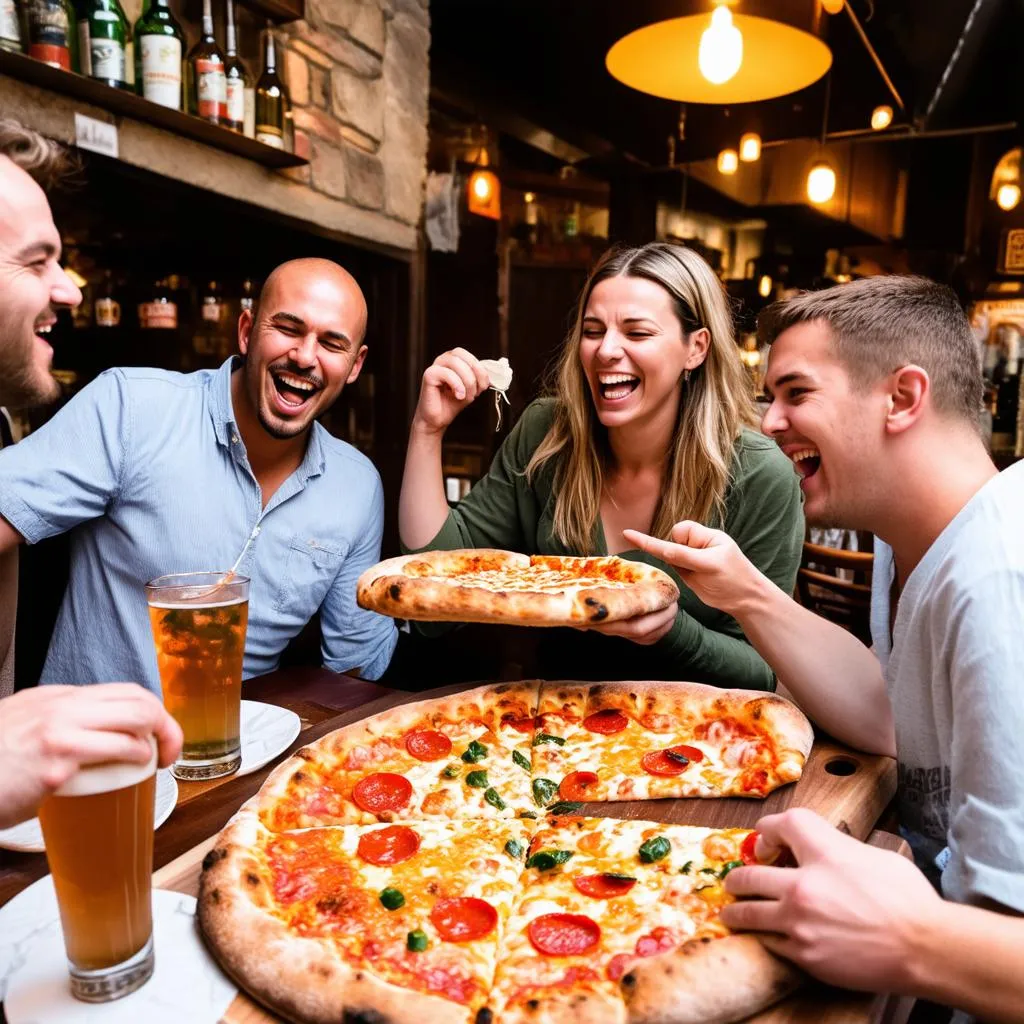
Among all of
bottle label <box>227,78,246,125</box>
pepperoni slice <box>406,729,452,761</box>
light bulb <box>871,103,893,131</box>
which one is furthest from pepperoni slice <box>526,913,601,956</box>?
light bulb <box>871,103,893,131</box>

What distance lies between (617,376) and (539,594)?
42.2 inches

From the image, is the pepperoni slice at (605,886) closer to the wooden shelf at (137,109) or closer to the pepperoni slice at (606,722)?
the pepperoni slice at (606,722)

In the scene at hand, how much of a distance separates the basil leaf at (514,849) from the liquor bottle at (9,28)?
328cm

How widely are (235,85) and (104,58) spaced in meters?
0.74

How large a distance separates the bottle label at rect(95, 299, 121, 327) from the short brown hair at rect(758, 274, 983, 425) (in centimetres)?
477

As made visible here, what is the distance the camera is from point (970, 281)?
12.3 m

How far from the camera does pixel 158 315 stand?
206 inches

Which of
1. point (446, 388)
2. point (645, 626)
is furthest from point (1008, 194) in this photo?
point (645, 626)

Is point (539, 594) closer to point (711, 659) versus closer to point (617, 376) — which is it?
point (711, 659)

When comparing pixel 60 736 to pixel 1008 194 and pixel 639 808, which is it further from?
pixel 1008 194

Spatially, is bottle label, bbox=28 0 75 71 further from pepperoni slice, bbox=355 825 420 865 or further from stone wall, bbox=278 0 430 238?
pepperoni slice, bbox=355 825 420 865

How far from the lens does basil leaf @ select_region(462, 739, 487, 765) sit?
6.88 feet

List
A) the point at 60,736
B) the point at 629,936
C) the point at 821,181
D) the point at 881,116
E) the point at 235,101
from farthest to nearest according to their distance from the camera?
the point at 821,181 < the point at 881,116 < the point at 235,101 < the point at 629,936 < the point at 60,736

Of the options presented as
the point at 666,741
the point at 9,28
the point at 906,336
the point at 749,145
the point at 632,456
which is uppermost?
the point at 749,145
